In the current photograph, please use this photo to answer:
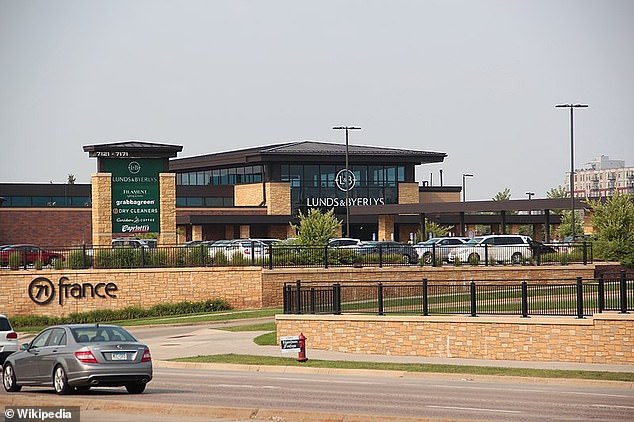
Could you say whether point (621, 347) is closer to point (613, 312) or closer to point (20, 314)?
point (613, 312)

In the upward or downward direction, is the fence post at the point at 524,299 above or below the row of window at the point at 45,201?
below

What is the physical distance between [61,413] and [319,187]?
7358cm

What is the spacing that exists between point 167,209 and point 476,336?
25.6 m

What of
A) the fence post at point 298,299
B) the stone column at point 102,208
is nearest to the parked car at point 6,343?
the fence post at point 298,299

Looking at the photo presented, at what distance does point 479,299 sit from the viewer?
3275 centimetres

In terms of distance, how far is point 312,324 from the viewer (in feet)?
115

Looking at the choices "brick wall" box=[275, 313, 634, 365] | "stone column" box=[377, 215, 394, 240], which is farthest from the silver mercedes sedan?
"stone column" box=[377, 215, 394, 240]

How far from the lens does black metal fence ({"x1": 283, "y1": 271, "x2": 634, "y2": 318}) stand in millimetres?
30391

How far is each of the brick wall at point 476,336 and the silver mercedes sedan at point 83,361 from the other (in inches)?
472

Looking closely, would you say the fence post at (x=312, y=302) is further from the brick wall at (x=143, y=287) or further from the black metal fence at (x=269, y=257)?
the brick wall at (x=143, y=287)

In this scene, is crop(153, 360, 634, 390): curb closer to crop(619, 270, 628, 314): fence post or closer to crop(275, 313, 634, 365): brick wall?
crop(275, 313, 634, 365): brick wall

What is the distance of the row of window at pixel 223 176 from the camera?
3654 inches

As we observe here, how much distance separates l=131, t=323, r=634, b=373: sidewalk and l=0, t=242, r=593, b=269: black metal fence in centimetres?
608

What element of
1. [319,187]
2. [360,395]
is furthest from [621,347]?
[319,187]
